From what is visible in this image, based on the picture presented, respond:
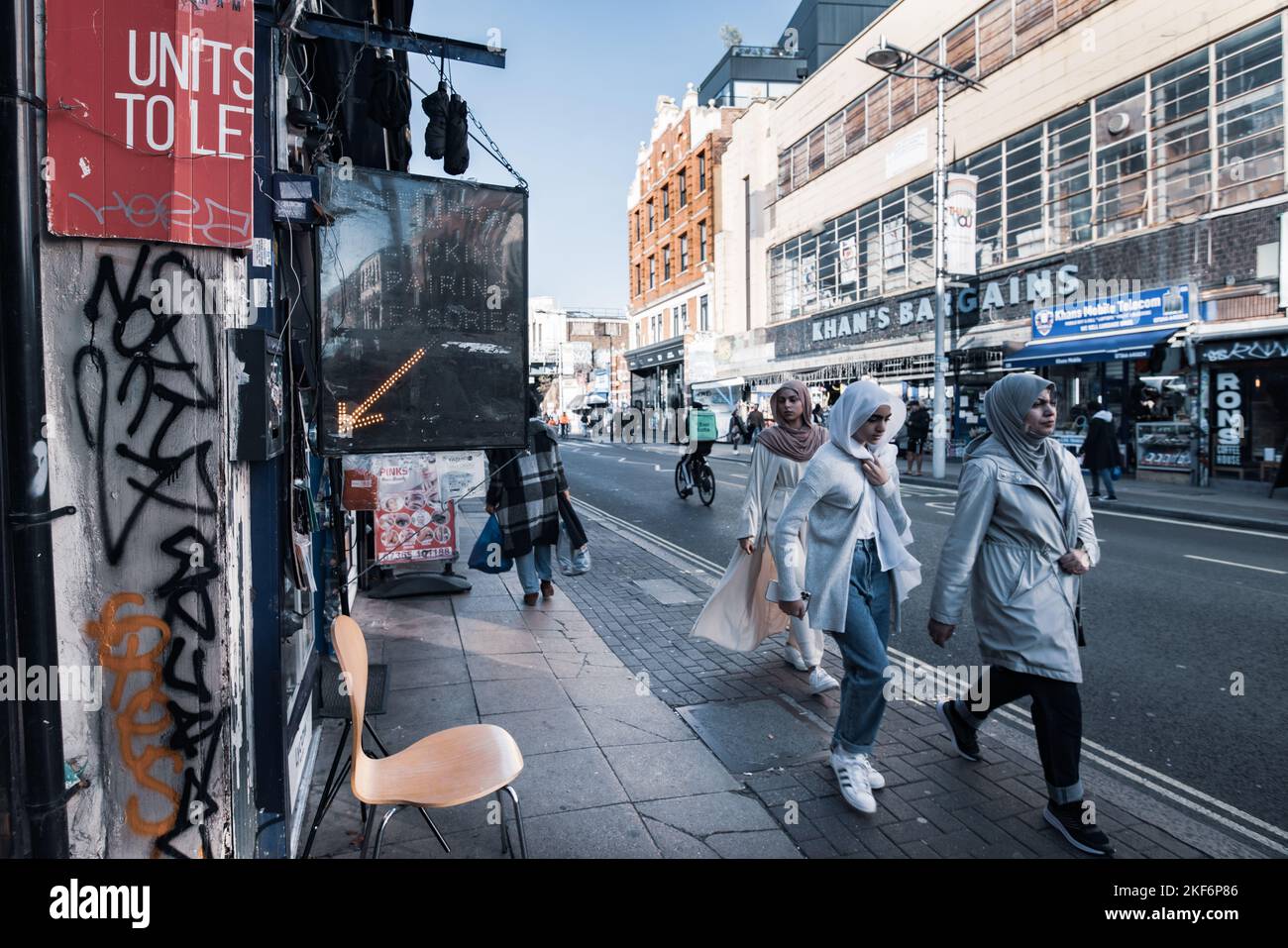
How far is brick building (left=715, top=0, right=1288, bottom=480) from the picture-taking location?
1548cm

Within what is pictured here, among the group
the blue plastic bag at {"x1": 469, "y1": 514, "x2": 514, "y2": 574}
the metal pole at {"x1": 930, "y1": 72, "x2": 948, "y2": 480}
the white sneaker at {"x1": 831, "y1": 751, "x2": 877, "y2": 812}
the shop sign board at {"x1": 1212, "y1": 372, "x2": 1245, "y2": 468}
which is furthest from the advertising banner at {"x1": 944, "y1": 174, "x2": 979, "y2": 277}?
the white sneaker at {"x1": 831, "y1": 751, "x2": 877, "y2": 812}

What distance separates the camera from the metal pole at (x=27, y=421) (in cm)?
225

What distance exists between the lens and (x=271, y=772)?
2.92 metres

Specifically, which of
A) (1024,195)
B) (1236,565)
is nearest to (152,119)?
(1236,565)

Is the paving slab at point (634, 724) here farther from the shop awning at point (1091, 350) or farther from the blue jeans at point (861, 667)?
the shop awning at point (1091, 350)

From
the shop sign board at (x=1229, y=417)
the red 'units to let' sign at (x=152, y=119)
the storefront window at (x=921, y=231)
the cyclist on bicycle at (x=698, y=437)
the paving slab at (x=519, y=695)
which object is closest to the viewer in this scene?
the red 'units to let' sign at (x=152, y=119)

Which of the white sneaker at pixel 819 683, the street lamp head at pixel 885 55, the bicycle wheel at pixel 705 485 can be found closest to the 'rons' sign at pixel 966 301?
the street lamp head at pixel 885 55

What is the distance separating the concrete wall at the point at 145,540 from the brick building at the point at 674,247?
113 feet

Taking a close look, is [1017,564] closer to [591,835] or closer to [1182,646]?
[591,835]

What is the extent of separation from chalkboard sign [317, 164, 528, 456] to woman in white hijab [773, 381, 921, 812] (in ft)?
5.64

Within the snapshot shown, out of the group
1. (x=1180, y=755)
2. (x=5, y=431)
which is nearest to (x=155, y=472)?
(x=5, y=431)

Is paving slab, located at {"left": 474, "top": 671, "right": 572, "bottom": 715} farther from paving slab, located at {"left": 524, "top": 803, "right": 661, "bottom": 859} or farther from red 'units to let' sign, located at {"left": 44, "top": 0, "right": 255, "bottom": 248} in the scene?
red 'units to let' sign, located at {"left": 44, "top": 0, "right": 255, "bottom": 248}

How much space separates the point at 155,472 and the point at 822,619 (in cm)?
269

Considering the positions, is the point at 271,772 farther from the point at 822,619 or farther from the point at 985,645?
the point at 985,645
